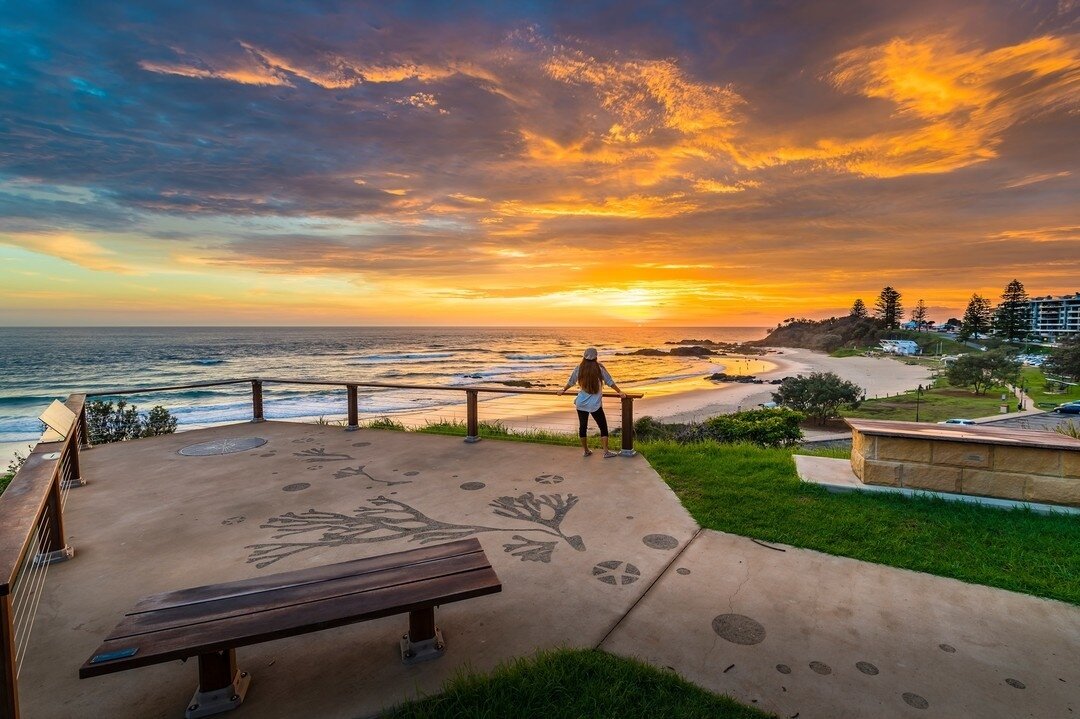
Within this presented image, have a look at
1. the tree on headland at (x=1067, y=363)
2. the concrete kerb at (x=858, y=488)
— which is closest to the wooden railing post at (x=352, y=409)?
the concrete kerb at (x=858, y=488)

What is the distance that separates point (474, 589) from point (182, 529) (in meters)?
3.71

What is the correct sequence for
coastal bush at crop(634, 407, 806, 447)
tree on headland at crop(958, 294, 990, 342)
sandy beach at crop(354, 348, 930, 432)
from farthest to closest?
tree on headland at crop(958, 294, 990, 342) < sandy beach at crop(354, 348, 930, 432) < coastal bush at crop(634, 407, 806, 447)

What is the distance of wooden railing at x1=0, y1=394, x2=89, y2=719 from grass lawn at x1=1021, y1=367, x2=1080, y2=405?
113 ft

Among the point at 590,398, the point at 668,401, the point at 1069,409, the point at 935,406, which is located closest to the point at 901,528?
the point at 590,398

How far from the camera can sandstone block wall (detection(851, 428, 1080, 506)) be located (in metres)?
4.22

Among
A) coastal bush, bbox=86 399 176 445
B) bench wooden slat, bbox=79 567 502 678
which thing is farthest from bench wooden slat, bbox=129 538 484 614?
coastal bush, bbox=86 399 176 445

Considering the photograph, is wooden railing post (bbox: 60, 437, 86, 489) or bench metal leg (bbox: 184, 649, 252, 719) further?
wooden railing post (bbox: 60, 437, 86, 489)

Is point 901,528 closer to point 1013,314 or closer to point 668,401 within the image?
point 668,401

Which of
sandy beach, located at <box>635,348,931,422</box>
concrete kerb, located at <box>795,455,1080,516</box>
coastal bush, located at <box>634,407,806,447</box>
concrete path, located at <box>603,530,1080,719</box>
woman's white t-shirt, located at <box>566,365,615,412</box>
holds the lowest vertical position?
sandy beach, located at <box>635,348,931,422</box>

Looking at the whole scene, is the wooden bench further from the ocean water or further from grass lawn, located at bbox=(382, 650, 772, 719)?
the ocean water

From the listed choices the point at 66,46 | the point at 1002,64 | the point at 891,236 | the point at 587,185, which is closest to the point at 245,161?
the point at 66,46

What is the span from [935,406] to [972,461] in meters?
27.9

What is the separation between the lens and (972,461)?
178 inches

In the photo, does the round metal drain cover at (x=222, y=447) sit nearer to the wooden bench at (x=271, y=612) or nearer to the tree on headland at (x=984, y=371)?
the wooden bench at (x=271, y=612)
